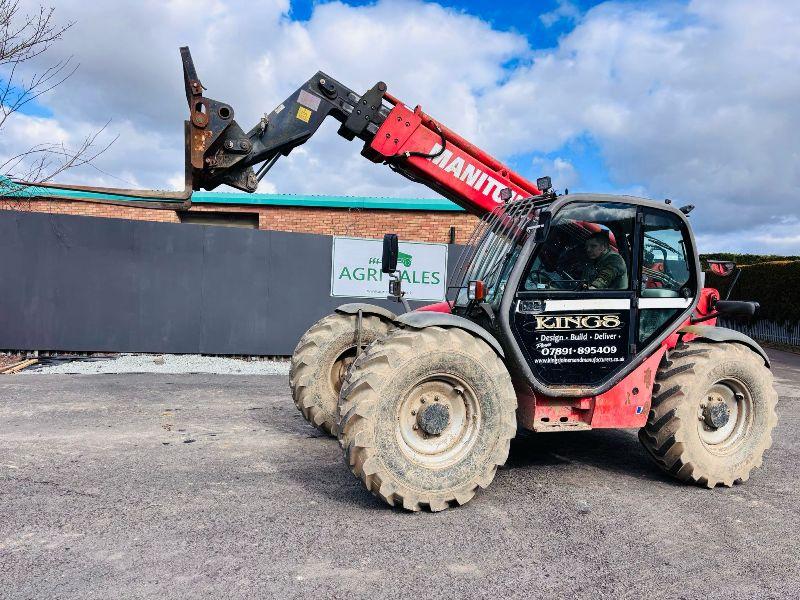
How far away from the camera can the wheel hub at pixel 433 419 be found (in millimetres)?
4074

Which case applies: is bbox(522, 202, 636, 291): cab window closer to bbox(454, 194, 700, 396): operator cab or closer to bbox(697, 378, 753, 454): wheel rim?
bbox(454, 194, 700, 396): operator cab

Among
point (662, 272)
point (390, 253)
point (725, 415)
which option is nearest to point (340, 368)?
point (390, 253)

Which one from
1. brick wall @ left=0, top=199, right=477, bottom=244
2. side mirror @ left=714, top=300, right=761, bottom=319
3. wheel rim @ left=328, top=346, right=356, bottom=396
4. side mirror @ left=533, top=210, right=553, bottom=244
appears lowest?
wheel rim @ left=328, top=346, right=356, bottom=396

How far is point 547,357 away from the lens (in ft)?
14.8

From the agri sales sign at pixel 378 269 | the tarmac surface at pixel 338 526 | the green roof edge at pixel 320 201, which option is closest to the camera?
the tarmac surface at pixel 338 526

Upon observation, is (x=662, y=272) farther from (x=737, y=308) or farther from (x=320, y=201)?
(x=320, y=201)

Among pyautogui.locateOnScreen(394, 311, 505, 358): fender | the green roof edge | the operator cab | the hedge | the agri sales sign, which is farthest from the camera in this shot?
the hedge

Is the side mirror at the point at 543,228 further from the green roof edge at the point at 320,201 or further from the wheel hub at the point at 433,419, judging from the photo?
the green roof edge at the point at 320,201

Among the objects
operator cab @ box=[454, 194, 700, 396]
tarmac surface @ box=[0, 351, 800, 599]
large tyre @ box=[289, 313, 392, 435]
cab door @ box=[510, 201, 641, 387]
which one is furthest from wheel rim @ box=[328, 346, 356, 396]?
cab door @ box=[510, 201, 641, 387]

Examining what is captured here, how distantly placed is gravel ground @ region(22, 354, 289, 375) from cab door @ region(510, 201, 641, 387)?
668 centimetres

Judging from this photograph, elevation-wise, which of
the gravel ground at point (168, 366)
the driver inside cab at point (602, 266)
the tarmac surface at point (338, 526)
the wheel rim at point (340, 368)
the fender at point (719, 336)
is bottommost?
the gravel ground at point (168, 366)

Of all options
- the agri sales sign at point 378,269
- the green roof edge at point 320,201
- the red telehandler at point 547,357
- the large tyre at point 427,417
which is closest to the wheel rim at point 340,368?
the red telehandler at point 547,357

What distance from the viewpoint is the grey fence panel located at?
431 inches

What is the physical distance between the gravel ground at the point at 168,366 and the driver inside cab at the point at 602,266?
681 cm
